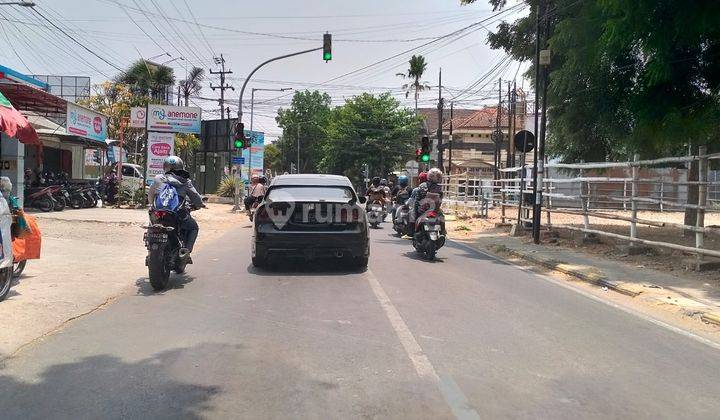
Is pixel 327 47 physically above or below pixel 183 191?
Answer: above

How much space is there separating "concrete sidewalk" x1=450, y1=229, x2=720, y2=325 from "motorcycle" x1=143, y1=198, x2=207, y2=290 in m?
6.66

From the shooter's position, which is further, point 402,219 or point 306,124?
point 306,124

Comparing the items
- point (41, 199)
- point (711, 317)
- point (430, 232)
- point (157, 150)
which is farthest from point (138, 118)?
point (711, 317)

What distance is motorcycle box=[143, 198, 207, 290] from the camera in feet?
27.1

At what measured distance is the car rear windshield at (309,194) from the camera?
10.1m

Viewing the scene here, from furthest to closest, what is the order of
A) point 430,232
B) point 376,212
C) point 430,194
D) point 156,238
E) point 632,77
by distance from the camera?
point 376,212, point 632,77, point 430,194, point 430,232, point 156,238

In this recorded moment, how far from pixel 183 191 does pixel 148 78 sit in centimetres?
3780

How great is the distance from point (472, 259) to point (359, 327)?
6721 mm

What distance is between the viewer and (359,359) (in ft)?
17.6

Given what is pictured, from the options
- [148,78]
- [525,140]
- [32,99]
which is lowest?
[525,140]

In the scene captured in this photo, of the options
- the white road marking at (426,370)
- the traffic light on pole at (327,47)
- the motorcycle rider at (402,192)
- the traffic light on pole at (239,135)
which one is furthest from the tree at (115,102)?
the white road marking at (426,370)

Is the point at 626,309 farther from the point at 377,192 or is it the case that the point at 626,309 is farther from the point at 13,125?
the point at 377,192

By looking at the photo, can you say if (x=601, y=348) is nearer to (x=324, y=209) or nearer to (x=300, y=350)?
(x=300, y=350)

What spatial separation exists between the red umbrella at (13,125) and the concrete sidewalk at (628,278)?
9479mm
